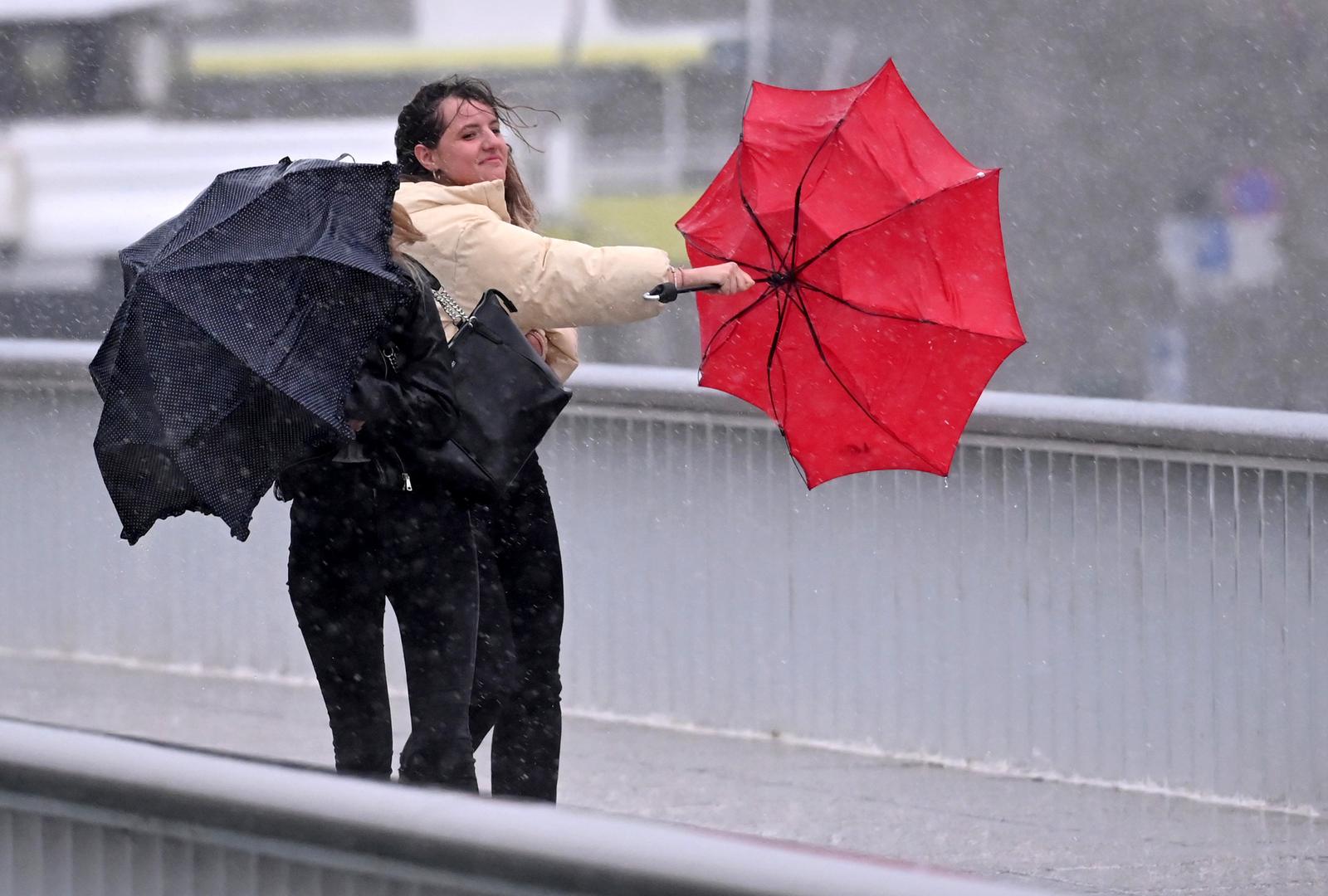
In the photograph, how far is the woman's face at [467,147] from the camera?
448 centimetres

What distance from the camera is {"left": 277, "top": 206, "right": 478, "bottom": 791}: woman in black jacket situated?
4090mm

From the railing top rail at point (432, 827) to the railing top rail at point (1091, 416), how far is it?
3.74 meters

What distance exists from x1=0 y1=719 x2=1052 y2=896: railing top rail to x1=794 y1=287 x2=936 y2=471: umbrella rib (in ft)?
7.93

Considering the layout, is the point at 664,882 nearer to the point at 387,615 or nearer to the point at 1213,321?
the point at 387,615

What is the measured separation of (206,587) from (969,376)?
3906mm

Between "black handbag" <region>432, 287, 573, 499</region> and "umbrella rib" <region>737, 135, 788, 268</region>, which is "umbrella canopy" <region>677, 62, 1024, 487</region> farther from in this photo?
"black handbag" <region>432, 287, 573, 499</region>

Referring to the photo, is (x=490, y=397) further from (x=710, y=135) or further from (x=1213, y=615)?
(x=710, y=135)

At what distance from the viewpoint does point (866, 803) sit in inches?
246

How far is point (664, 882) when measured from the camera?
2.48 m

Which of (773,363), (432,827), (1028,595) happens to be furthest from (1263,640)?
(432,827)

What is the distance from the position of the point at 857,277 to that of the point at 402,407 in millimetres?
1345

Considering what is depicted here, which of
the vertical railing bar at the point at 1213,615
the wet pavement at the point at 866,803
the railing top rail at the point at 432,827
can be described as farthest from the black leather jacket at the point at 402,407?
the vertical railing bar at the point at 1213,615

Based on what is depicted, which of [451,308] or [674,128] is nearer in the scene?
[451,308]

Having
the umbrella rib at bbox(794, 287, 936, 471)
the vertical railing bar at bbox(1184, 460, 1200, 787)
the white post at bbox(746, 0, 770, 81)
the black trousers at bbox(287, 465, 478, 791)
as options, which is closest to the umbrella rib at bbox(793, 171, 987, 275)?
the umbrella rib at bbox(794, 287, 936, 471)
